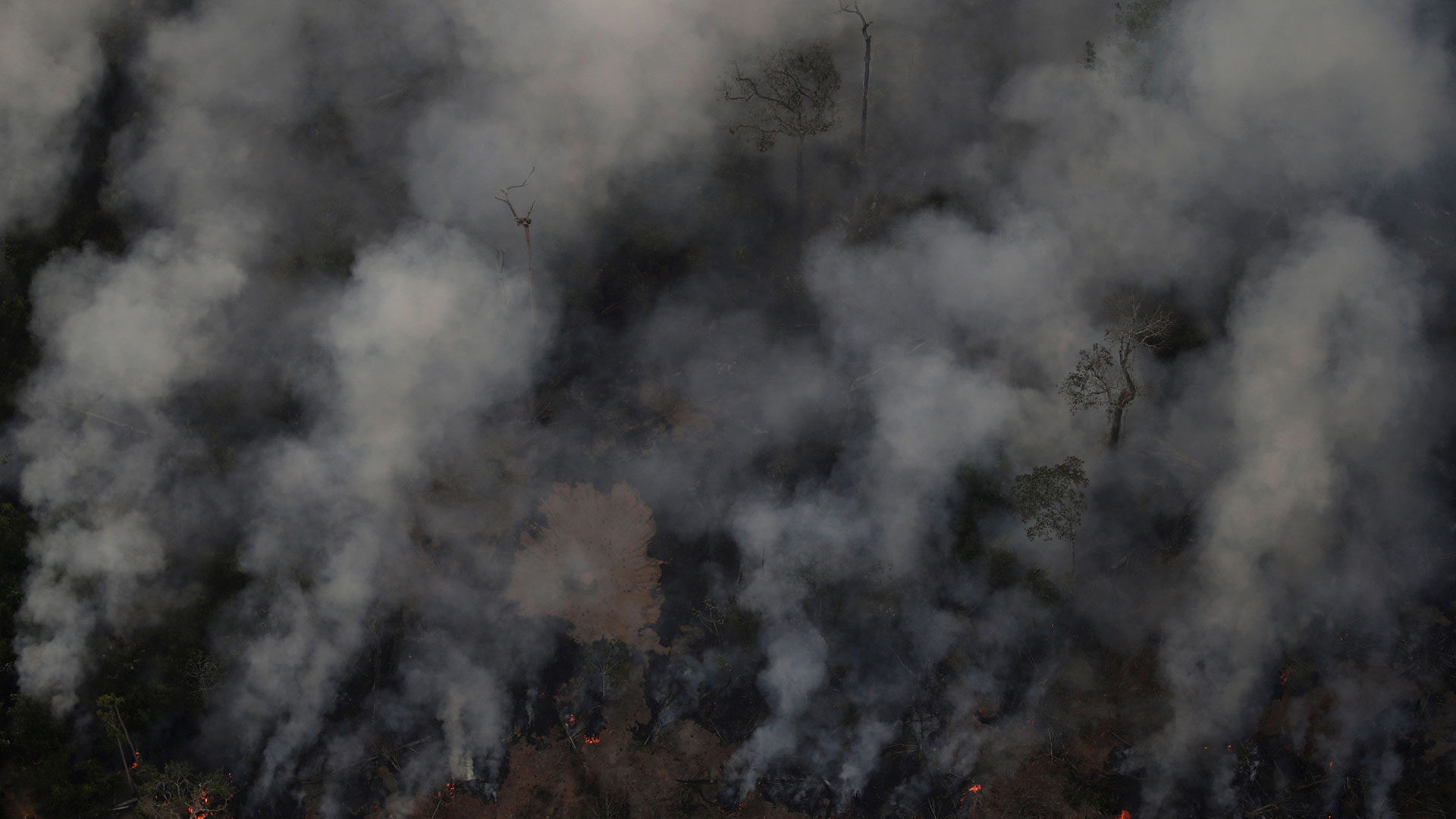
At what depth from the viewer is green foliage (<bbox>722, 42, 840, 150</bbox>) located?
25.3 meters

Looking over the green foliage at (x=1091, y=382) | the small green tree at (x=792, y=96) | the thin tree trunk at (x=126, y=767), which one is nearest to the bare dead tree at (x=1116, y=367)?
the green foliage at (x=1091, y=382)

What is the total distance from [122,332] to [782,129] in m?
18.3

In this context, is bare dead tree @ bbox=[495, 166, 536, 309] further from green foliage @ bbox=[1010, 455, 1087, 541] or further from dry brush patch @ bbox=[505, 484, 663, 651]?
green foliage @ bbox=[1010, 455, 1087, 541]

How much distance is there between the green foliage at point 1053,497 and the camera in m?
22.2

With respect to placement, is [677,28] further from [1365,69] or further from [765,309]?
[1365,69]

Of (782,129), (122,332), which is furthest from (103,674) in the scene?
(782,129)

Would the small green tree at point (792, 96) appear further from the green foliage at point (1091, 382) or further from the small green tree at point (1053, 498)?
the small green tree at point (1053, 498)

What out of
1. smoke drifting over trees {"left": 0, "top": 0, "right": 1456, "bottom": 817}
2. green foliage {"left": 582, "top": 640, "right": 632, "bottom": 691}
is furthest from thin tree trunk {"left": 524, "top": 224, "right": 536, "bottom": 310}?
green foliage {"left": 582, "top": 640, "right": 632, "bottom": 691}

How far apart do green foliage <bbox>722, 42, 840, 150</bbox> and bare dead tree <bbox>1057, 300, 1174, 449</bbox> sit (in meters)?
Result: 9.15

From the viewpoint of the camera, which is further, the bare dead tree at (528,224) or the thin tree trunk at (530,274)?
the bare dead tree at (528,224)

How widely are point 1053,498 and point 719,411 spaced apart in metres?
8.83

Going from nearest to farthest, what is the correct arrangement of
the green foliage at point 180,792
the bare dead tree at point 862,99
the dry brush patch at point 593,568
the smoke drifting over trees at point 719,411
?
the smoke drifting over trees at point 719,411
the green foliage at point 180,792
the dry brush patch at point 593,568
the bare dead tree at point 862,99

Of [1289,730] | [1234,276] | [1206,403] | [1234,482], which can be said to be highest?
[1234,276]

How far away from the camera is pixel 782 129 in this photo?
25641 millimetres
